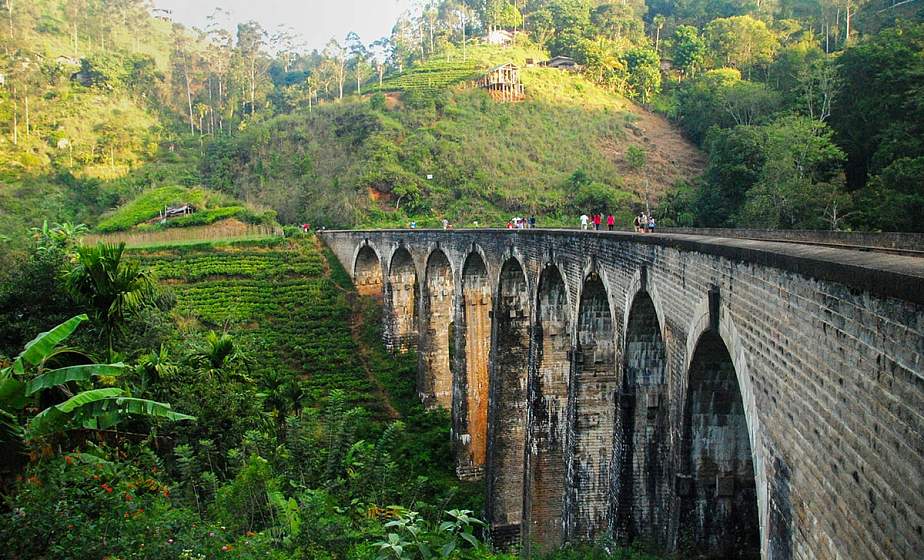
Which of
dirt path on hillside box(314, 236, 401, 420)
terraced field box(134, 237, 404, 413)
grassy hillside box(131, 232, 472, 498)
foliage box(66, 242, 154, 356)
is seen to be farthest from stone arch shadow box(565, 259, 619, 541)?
dirt path on hillside box(314, 236, 401, 420)

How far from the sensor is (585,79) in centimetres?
A: 6253

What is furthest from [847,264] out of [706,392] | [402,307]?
[402,307]

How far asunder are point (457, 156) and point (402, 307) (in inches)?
849

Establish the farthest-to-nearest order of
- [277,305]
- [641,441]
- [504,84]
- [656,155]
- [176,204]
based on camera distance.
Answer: [504,84] → [656,155] → [176,204] → [277,305] → [641,441]

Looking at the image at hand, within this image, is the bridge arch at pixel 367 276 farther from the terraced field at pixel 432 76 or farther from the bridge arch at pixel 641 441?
the bridge arch at pixel 641 441

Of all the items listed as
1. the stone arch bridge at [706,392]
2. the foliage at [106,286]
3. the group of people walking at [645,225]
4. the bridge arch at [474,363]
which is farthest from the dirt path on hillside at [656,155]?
the foliage at [106,286]

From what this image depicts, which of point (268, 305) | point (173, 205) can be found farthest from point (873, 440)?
point (173, 205)

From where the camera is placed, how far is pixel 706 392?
8914 mm

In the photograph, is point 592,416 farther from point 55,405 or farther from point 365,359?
point 365,359

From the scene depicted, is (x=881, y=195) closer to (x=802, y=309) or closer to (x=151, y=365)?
(x=802, y=309)

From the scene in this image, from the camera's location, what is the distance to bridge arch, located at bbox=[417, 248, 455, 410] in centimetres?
2625

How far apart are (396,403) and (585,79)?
43.7 m

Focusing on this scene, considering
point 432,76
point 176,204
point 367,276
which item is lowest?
point 367,276

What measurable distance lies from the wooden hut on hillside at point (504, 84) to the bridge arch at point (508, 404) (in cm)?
4192
